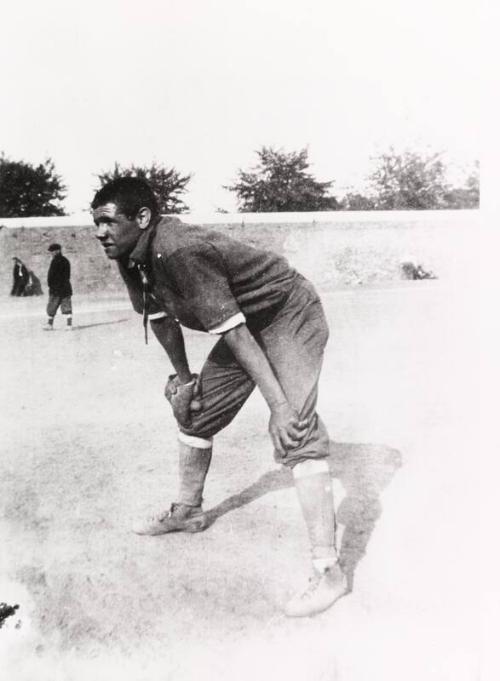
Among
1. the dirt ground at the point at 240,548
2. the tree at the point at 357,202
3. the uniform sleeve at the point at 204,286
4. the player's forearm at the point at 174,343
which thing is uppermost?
the tree at the point at 357,202

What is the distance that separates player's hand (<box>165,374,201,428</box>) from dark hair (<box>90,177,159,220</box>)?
2.36ft

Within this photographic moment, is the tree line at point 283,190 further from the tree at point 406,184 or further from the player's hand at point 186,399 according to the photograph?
the player's hand at point 186,399

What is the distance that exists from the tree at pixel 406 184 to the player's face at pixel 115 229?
17.8 feet

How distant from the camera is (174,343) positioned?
9.85ft

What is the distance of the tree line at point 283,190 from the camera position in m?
9.65

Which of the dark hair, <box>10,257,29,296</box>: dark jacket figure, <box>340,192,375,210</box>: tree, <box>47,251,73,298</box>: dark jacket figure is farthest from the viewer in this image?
<box>10,257,29,296</box>: dark jacket figure

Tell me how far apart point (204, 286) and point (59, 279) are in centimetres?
801

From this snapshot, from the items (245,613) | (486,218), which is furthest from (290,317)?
(245,613)

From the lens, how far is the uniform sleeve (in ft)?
7.63

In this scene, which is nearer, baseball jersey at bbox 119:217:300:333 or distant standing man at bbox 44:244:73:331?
baseball jersey at bbox 119:217:300:333

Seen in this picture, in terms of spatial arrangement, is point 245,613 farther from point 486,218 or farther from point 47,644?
point 486,218

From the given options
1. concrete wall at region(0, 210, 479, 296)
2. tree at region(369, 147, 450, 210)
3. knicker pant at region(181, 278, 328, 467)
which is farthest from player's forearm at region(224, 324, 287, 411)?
concrete wall at region(0, 210, 479, 296)

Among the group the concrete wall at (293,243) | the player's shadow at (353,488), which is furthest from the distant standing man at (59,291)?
the player's shadow at (353,488)

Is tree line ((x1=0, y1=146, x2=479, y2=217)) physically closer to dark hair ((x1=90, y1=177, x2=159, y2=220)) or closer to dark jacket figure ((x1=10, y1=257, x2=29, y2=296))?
dark jacket figure ((x1=10, y1=257, x2=29, y2=296))
